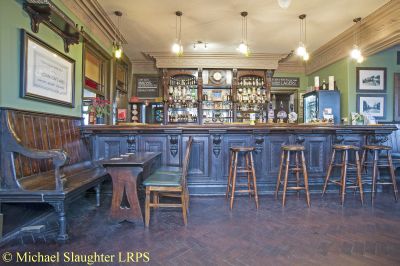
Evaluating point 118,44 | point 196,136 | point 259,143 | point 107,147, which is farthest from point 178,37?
point 259,143

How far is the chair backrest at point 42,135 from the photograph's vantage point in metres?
2.48

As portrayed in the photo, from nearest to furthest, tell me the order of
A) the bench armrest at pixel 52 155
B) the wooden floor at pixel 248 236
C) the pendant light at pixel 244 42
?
the wooden floor at pixel 248 236 → the bench armrest at pixel 52 155 → the pendant light at pixel 244 42

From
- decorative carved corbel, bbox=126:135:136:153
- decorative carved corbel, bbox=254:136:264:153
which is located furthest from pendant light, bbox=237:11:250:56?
decorative carved corbel, bbox=126:135:136:153

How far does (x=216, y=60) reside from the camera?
285 inches

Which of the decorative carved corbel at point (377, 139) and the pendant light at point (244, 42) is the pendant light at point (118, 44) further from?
the decorative carved corbel at point (377, 139)

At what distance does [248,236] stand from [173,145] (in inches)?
77.4

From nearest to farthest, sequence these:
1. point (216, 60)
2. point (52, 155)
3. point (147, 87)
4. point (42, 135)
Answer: point (52, 155)
point (42, 135)
point (216, 60)
point (147, 87)

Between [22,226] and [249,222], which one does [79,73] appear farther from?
[249,222]

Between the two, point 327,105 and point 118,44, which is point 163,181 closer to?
point 118,44

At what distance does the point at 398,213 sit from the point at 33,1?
4.97m

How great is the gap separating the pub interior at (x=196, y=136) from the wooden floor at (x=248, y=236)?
20mm

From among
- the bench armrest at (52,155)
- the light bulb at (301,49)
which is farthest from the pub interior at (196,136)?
the light bulb at (301,49)

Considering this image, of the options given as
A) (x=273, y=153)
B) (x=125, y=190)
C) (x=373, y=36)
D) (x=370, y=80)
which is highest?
(x=373, y=36)

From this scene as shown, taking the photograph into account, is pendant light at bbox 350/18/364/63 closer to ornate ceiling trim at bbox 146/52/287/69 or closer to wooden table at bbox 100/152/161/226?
ornate ceiling trim at bbox 146/52/287/69
